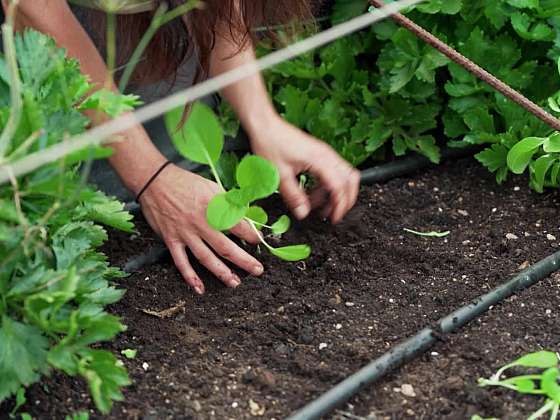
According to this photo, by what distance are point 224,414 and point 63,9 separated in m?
0.68

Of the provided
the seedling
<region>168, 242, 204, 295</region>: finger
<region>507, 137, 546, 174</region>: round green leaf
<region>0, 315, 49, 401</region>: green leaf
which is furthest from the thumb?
<region>0, 315, 49, 401</region>: green leaf

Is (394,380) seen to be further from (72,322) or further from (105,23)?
(105,23)

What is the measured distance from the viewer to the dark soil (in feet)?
4.43

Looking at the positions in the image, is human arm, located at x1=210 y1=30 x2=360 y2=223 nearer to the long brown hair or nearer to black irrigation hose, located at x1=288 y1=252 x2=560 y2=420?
the long brown hair

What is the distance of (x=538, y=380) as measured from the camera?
1372 mm

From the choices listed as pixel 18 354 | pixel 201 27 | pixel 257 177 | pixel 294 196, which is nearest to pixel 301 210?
pixel 294 196

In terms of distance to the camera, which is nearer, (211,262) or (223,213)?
(223,213)

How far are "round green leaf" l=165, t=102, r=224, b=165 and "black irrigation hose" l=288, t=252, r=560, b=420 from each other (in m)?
0.46

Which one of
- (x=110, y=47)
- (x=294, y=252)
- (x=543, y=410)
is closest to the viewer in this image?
(x=110, y=47)

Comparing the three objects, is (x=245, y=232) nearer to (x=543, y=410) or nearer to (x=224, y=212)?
(x=224, y=212)

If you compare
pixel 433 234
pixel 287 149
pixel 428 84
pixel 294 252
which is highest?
pixel 287 149

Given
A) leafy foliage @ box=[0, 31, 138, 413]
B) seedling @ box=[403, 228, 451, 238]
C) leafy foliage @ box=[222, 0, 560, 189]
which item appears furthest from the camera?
leafy foliage @ box=[222, 0, 560, 189]

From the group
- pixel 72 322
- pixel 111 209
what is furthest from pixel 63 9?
pixel 72 322

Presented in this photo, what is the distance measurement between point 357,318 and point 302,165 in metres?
0.27
